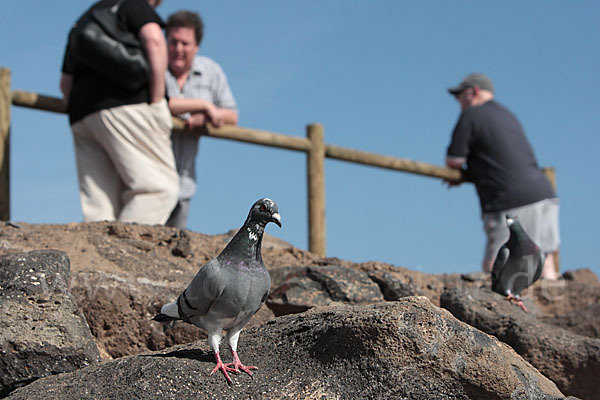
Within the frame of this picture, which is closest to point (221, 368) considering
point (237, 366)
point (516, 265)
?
point (237, 366)

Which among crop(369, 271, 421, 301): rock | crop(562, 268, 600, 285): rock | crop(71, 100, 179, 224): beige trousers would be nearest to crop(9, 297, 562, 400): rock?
crop(369, 271, 421, 301): rock

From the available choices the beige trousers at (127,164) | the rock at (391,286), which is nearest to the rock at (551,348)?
the rock at (391,286)

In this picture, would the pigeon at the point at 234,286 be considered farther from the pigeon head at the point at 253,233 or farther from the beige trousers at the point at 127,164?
the beige trousers at the point at 127,164

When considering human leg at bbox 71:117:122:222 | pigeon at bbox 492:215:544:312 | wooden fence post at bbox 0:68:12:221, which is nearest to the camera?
pigeon at bbox 492:215:544:312

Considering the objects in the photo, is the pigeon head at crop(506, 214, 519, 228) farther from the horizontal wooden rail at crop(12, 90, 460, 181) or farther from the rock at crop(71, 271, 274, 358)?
the horizontal wooden rail at crop(12, 90, 460, 181)

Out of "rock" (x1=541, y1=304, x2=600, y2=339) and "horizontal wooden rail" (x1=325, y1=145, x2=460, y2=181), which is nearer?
"rock" (x1=541, y1=304, x2=600, y2=339)

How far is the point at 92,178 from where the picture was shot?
6.35 metres

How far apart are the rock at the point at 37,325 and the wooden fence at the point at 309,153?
2.92 meters

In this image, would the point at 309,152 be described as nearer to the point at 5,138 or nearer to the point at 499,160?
the point at 499,160

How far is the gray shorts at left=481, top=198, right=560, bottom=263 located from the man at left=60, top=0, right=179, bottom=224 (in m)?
3.14

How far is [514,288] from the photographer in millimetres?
5453

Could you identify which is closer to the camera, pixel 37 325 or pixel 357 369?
pixel 357 369

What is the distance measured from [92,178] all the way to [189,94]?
120 cm

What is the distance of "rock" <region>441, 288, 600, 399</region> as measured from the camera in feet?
15.3
